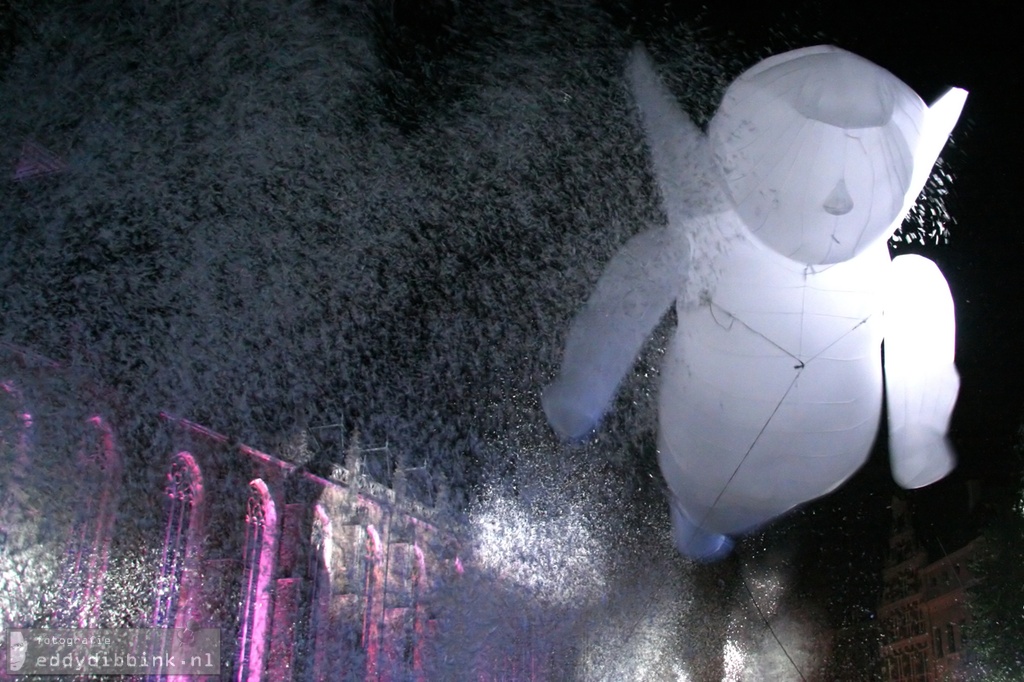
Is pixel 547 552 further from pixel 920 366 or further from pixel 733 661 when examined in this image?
pixel 920 366

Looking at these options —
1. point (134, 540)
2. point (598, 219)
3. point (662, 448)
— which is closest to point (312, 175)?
point (598, 219)

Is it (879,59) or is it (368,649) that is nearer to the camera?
(879,59)

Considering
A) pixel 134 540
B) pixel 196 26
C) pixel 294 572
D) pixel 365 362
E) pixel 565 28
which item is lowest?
pixel 294 572

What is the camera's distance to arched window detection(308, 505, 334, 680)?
985 inches

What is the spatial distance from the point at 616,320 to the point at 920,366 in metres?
1.63

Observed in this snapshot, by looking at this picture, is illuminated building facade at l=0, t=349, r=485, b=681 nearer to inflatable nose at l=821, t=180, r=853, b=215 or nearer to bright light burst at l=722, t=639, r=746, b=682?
bright light burst at l=722, t=639, r=746, b=682

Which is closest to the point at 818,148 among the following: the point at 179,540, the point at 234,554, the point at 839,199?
the point at 839,199

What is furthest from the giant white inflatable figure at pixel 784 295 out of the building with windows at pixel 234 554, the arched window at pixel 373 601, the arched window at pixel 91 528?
the arched window at pixel 373 601

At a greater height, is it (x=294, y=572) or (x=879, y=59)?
(x=879, y=59)

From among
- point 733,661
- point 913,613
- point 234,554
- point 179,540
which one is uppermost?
point 913,613

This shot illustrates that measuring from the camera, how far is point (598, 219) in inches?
213

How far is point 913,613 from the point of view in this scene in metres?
6.17

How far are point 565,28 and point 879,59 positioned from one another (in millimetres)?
1931

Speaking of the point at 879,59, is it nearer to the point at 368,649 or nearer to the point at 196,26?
the point at 196,26
